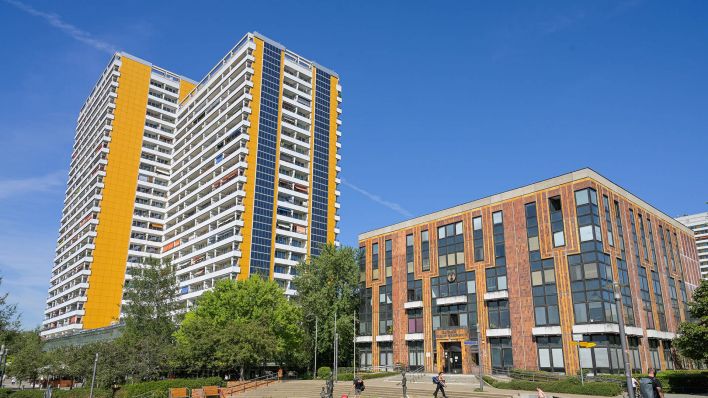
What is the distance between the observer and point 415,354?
56.7m

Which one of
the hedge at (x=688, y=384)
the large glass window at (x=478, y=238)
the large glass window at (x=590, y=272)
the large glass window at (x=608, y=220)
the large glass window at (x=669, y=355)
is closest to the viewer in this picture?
the hedge at (x=688, y=384)

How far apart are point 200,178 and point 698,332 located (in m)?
87.3

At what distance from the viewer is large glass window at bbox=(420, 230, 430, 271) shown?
58091mm

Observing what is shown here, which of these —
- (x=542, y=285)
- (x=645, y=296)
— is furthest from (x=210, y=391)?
(x=645, y=296)

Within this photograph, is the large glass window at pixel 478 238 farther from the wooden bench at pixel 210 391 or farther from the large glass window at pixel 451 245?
the wooden bench at pixel 210 391

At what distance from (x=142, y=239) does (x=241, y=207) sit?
36.2 meters

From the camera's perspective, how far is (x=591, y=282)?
44.2 meters

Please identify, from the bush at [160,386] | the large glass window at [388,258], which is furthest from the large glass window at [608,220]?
the bush at [160,386]

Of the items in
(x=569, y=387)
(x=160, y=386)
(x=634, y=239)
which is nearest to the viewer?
(x=569, y=387)

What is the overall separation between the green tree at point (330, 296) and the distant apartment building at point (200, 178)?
24426 mm

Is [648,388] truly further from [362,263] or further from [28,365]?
[28,365]

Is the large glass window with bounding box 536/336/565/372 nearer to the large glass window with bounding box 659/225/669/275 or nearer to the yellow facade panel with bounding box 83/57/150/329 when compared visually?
the large glass window with bounding box 659/225/669/275

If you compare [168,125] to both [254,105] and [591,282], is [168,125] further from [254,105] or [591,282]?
[591,282]

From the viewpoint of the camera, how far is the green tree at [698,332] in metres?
36.4
